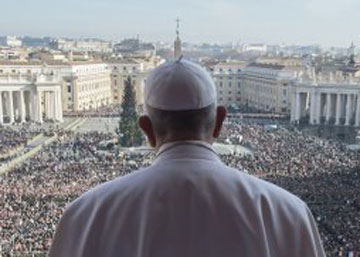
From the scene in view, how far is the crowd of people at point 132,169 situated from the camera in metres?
16.5

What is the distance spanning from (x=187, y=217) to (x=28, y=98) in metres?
55.6

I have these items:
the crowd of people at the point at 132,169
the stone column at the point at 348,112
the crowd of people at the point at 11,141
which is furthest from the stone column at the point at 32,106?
the stone column at the point at 348,112

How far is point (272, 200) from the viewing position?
164cm

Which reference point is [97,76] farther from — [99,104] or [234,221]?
[234,221]

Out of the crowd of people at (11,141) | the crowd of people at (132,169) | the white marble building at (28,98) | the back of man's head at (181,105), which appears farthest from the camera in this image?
the white marble building at (28,98)

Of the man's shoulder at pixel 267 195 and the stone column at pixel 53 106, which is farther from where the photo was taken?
the stone column at pixel 53 106

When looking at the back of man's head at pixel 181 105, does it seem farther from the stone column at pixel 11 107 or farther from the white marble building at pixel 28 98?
the stone column at pixel 11 107

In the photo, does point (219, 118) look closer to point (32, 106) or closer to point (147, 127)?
point (147, 127)

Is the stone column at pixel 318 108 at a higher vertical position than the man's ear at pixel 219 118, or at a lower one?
lower

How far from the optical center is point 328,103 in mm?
53625

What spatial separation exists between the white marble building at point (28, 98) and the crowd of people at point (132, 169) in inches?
524

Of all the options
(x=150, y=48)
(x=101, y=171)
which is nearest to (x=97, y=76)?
(x=101, y=171)

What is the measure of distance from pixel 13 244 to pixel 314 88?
43082 mm

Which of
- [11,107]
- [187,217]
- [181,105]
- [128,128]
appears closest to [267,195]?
[187,217]
